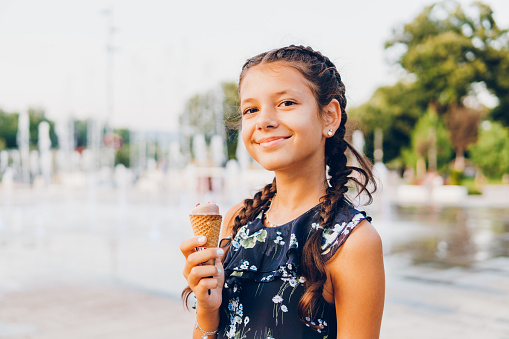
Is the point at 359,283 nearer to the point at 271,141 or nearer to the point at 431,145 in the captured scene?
the point at 271,141

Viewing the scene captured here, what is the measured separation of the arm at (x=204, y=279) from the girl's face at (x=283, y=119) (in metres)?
0.32

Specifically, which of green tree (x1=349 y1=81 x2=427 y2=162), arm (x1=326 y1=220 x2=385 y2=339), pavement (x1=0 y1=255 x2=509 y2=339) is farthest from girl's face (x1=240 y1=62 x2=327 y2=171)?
green tree (x1=349 y1=81 x2=427 y2=162)

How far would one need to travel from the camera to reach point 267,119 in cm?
146

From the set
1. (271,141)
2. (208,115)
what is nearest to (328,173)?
(271,141)

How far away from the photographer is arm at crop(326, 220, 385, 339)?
1314mm

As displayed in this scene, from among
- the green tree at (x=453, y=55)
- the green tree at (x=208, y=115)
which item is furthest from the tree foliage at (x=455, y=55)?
the green tree at (x=208, y=115)

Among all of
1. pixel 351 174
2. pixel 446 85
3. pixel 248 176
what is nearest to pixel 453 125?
pixel 446 85

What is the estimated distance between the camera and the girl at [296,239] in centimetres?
134

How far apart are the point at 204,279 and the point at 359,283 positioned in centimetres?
39

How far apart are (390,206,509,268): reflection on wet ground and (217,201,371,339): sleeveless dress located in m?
6.76

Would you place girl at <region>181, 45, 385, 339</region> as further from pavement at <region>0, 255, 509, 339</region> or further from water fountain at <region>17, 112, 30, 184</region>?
water fountain at <region>17, 112, 30, 184</region>

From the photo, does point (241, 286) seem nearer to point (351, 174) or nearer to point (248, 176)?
point (351, 174)

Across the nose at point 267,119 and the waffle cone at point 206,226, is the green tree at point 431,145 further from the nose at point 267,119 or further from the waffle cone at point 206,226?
the waffle cone at point 206,226

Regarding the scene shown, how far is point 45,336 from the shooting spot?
445cm
